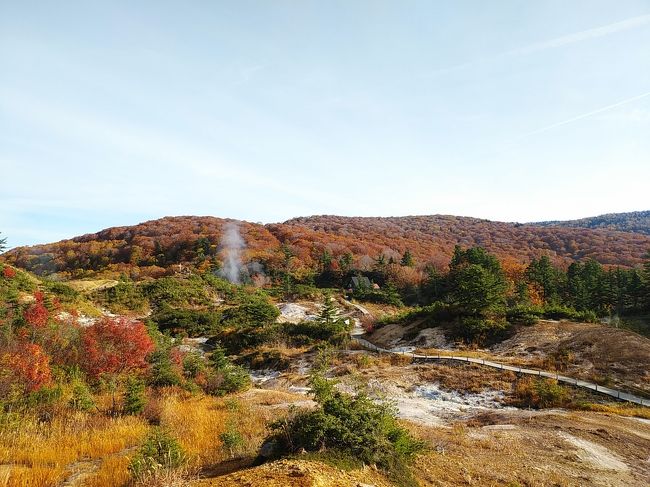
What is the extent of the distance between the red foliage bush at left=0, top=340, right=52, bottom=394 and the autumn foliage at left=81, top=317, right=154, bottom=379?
5.91 ft

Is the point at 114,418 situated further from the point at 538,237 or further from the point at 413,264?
the point at 538,237

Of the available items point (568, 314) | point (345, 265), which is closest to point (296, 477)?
point (568, 314)

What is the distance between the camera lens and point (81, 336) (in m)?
16.7

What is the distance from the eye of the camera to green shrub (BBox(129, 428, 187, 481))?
17.8ft

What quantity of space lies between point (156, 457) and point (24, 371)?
8985 millimetres

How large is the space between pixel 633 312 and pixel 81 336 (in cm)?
6560

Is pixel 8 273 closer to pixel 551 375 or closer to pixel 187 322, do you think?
pixel 187 322

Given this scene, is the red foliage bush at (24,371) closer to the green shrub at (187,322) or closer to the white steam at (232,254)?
the green shrub at (187,322)

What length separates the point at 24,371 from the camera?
1165 centimetres

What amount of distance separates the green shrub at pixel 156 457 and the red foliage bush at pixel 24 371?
6.58 meters

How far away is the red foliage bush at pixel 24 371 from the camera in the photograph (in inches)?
416

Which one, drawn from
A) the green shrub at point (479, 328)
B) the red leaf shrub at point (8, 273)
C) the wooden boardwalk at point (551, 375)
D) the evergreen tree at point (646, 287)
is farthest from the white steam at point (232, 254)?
the evergreen tree at point (646, 287)

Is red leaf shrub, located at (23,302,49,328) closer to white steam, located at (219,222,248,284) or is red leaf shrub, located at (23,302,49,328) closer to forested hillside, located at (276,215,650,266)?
white steam, located at (219,222,248,284)

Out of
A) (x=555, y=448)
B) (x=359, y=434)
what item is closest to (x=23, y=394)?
(x=359, y=434)
